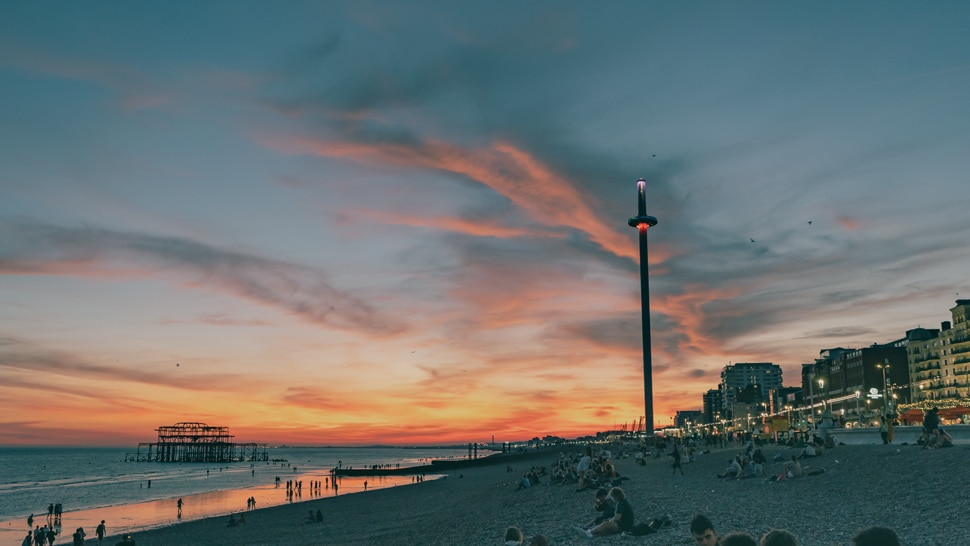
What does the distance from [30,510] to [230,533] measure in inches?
2047

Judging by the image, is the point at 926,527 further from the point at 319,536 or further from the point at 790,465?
the point at 319,536

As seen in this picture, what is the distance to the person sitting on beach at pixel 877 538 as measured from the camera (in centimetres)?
515

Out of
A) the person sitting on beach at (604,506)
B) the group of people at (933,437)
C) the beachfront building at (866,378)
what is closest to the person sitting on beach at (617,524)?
the person sitting on beach at (604,506)

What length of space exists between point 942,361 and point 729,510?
151 meters

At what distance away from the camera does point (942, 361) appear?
143750 millimetres

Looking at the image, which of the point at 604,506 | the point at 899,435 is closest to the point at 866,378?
the point at 899,435

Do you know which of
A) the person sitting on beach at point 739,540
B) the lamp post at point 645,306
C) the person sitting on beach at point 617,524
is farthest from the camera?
the lamp post at point 645,306

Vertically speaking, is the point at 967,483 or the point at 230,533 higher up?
the point at 967,483

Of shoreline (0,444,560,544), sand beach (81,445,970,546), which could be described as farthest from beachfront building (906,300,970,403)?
shoreline (0,444,560,544)

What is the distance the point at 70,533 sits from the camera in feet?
186

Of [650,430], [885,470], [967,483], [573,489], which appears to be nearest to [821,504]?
[967,483]

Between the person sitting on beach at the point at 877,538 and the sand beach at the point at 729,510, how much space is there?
1180 cm

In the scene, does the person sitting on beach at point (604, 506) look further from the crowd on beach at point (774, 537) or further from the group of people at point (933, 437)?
the group of people at point (933, 437)

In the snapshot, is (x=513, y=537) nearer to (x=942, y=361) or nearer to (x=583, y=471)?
(x=583, y=471)
